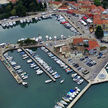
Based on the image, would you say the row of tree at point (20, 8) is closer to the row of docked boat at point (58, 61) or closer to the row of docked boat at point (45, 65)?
the row of docked boat at point (58, 61)

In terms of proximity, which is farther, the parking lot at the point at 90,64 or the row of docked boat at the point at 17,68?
the row of docked boat at the point at 17,68

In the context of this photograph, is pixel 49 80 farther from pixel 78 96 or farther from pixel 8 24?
pixel 8 24

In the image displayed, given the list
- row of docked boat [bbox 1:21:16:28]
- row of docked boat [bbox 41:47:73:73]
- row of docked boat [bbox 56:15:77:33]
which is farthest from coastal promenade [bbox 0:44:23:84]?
row of docked boat [bbox 56:15:77:33]

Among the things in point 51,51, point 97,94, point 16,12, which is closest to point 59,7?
point 16,12

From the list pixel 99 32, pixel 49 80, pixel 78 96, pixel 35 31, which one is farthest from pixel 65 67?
pixel 35 31

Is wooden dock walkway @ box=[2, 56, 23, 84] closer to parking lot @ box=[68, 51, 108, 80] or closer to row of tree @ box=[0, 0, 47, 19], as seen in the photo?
parking lot @ box=[68, 51, 108, 80]

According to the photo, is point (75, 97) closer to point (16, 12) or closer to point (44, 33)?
point (44, 33)

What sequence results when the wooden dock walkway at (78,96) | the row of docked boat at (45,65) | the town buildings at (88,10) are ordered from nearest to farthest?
the wooden dock walkway at (78,96) < the row of docked boat at (45,65) < the town buildings at (88,10)

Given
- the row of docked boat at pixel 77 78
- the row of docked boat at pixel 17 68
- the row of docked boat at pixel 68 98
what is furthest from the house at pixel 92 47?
the row of docked boat at pixel 17 68
